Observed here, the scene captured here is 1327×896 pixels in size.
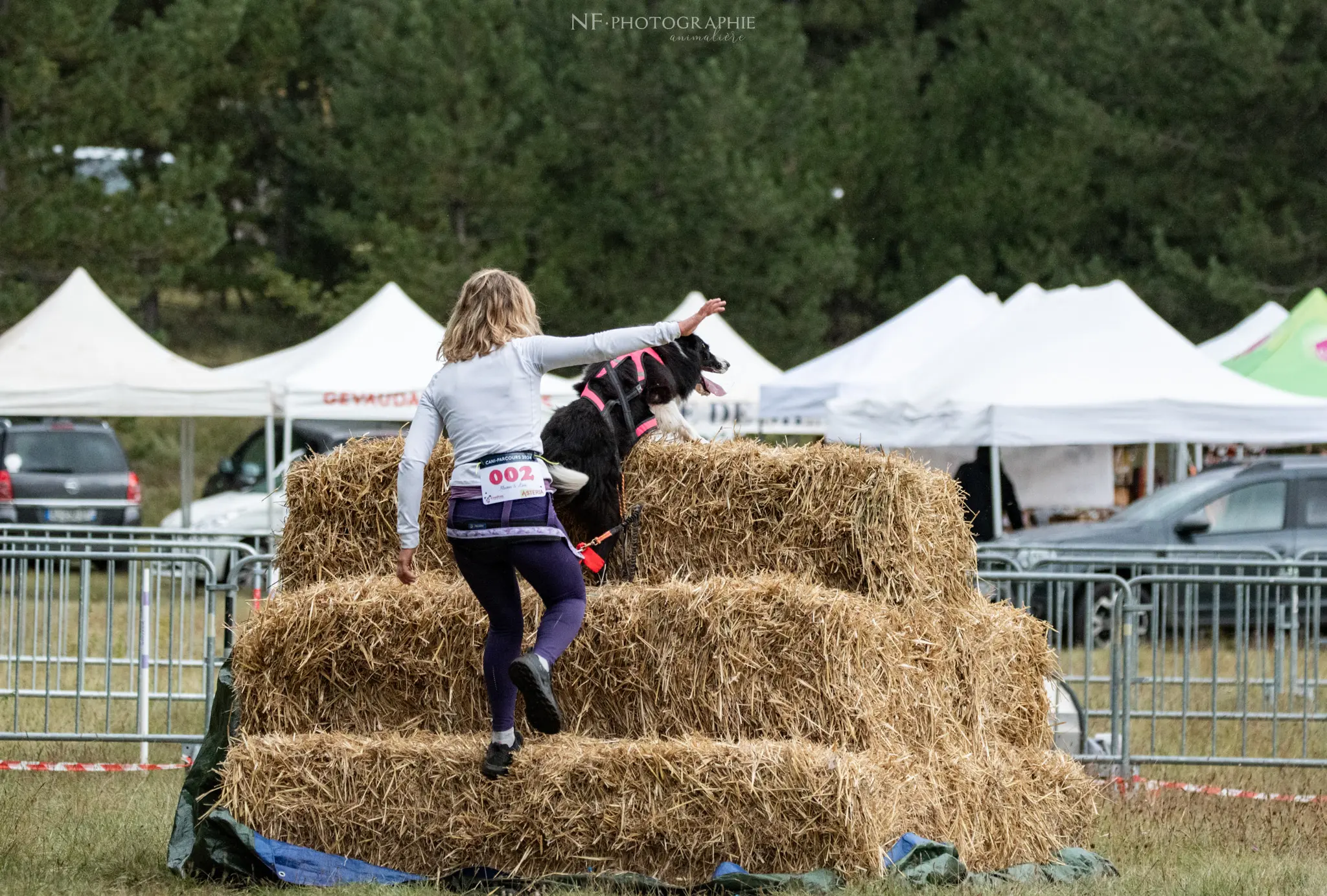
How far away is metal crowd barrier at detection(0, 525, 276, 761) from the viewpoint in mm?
8109

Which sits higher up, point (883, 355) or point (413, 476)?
point (883, 355)

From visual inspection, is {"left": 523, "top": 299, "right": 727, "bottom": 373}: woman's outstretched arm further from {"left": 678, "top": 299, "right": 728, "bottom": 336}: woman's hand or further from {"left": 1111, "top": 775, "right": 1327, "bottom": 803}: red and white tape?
{"left": 1111, "top": 775, "right": 1327, "bottom": 803}: red and white tape

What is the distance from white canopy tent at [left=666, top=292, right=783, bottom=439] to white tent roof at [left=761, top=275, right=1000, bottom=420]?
34cm

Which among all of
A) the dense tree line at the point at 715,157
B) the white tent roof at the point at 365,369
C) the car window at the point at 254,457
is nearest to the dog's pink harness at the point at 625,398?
the white tent roof at the point at 365,369

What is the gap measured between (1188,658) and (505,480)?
4618mm

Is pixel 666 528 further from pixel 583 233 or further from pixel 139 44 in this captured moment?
pixel 583 233

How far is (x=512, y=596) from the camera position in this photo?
18.0 ft

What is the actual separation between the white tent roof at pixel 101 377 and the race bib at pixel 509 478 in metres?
10.6

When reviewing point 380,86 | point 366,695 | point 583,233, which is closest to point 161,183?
point 380,86

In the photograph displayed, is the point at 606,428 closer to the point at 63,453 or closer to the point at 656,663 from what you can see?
the point at 656,663

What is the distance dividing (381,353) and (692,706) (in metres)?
11.4

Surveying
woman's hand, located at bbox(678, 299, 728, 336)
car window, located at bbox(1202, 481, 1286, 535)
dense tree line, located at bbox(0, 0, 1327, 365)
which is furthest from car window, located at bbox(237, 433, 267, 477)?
woman's hand, located at bbox(678, 299, 728, 336)

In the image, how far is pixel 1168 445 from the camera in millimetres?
20641

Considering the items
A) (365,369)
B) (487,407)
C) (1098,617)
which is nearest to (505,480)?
(487,407)
